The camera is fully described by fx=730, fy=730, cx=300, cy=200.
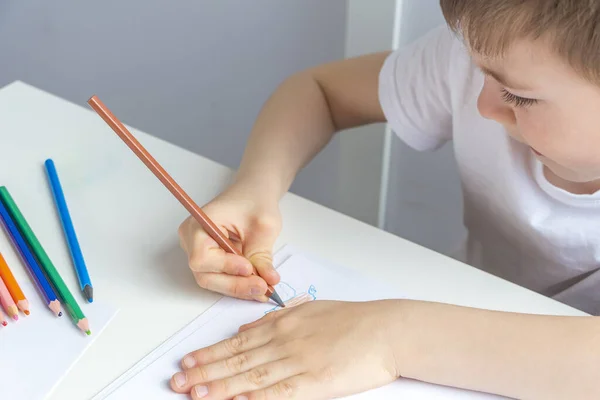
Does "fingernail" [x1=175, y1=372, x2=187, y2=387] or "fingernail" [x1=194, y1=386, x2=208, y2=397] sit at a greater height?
"fingernail" [x1=175, y1=372, x2=187, y2=387]

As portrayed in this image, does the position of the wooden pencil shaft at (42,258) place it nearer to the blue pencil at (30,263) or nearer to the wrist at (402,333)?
the blue pencil at (30,263)

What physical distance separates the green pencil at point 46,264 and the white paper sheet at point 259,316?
0.06m

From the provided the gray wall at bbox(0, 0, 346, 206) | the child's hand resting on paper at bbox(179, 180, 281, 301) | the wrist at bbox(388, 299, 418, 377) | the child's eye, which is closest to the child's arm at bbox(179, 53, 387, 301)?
the child's hand resting on paper at bbox(179, 180, 281, 301)

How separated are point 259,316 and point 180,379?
86 millimetres

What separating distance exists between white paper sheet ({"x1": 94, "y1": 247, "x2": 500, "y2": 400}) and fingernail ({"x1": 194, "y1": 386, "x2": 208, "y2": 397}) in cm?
2

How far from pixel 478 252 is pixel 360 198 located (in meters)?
0.33

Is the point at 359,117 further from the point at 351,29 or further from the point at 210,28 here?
the point at 210,28

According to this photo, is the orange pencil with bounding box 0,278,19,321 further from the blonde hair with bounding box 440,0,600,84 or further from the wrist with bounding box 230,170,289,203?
the blonde hair with bounding box 440,0,600,84

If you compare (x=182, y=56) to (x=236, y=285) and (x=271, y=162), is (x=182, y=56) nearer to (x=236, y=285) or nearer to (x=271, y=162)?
(x=271, y=162)

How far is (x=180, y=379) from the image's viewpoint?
1.63 feet

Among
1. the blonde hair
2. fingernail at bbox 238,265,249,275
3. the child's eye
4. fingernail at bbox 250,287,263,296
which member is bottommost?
fingernail at bbox 250,287,263,296

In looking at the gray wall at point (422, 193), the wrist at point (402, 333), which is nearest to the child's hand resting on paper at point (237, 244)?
the wrist at point (402, 333)

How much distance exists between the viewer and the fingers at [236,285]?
56 centimetres

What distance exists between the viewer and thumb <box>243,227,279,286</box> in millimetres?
570
